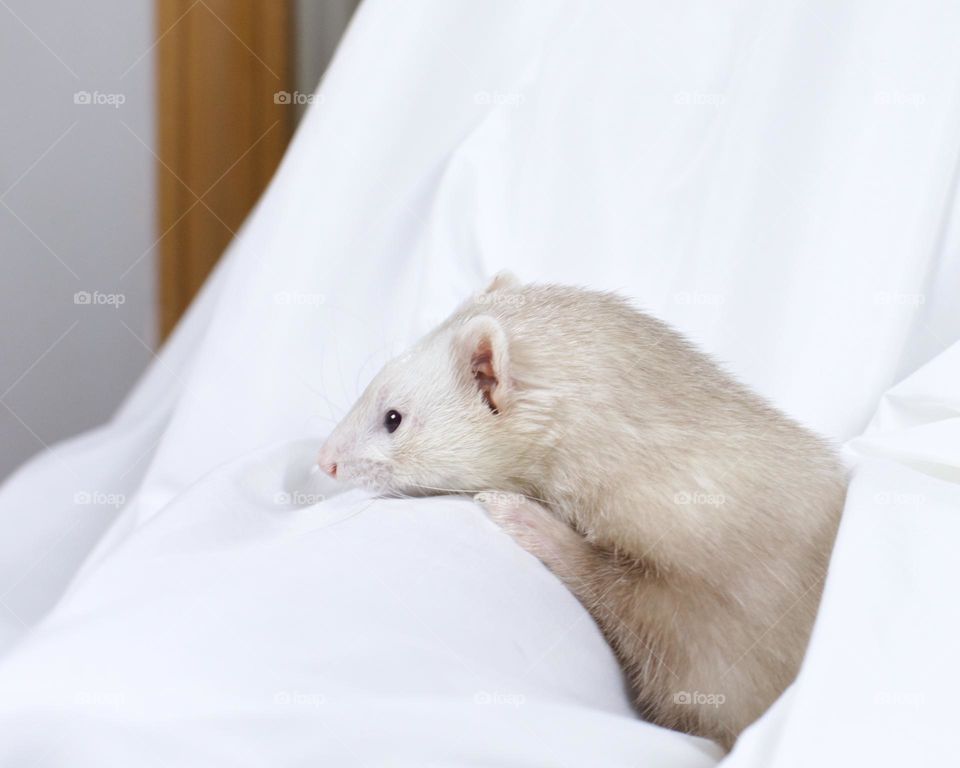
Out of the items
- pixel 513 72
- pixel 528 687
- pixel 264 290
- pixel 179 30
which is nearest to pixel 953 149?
pixel 513 72

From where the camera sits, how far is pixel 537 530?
3.09 ft

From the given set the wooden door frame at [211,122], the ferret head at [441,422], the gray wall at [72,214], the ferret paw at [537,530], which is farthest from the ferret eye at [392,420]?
the wooden door frame at [211,122]

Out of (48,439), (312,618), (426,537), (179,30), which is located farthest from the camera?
(179,30)

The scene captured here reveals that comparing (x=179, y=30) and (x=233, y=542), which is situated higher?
(x=179, y=30)

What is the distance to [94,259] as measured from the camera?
2258 millimetres

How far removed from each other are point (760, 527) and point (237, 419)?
2.38 feet

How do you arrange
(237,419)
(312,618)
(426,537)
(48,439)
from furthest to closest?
1. (48,439)
2. (237,419)
3. (426,537)
4. (312,618)

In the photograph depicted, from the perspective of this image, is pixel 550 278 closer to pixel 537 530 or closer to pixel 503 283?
pixel 503 283

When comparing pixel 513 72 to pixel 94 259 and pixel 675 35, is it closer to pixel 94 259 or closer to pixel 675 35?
pixel 675 35

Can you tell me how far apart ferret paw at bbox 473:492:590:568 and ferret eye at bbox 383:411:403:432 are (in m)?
0.13

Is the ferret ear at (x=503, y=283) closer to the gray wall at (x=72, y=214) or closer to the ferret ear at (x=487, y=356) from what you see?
the ferret ear at (x=487, y=356)

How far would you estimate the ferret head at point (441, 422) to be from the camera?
0.99m

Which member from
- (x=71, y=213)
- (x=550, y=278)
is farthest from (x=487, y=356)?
(x=71, y=213)

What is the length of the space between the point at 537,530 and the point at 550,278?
600 millimetres
